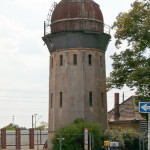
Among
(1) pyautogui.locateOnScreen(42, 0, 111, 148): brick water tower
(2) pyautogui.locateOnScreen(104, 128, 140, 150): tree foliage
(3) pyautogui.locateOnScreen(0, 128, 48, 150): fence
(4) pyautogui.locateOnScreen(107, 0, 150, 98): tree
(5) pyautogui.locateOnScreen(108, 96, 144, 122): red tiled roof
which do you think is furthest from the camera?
(5) pyautogui.locateOnScreen(108, 96, 144, 122): red tiled roof

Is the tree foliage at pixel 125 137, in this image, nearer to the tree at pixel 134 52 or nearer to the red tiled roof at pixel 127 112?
the tree at pixel 134 52

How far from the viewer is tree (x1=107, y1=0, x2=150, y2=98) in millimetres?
39219

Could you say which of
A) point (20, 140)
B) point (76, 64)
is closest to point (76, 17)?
point (76, 64)

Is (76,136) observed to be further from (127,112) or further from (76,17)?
(127,112)

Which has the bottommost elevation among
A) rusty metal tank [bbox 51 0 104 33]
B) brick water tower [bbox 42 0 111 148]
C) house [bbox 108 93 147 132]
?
house [bbox 108 93 147 132]

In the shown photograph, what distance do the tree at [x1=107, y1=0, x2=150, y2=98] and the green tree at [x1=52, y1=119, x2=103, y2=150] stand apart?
17.7ft

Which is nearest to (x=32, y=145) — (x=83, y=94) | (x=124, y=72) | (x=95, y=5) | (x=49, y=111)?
(x=49, y=111)

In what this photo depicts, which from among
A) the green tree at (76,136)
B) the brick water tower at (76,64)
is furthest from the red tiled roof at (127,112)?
the green tree at (76,136)

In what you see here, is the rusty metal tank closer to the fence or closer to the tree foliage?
the tree foliage

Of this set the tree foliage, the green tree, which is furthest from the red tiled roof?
the green tree

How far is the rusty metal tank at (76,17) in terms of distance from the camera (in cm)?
5216

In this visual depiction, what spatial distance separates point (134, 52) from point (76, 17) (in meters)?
12.6

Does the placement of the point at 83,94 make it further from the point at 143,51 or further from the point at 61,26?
the point at 143,51

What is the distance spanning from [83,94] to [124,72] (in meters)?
9.47
